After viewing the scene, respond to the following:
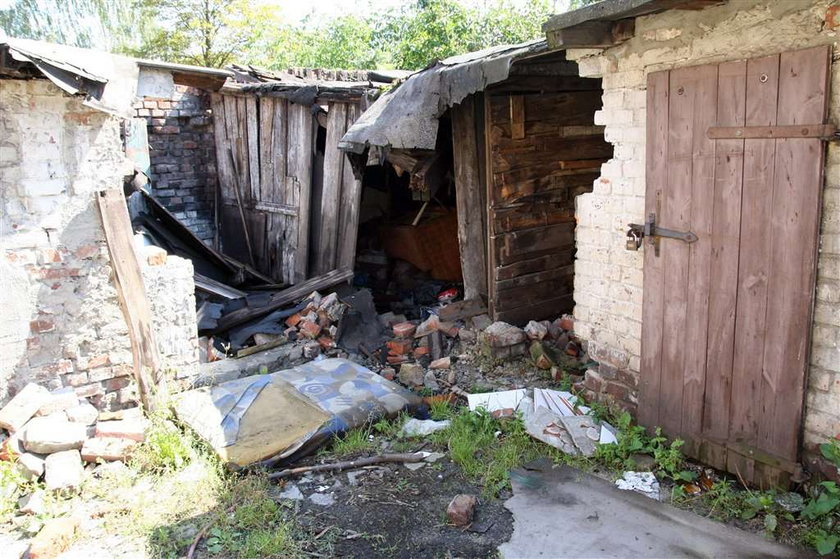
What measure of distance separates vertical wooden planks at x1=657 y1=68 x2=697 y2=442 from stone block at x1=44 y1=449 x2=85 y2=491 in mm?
3778

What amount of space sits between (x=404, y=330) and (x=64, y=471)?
3.58 metres

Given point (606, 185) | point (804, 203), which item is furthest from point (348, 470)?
point (804, 203)

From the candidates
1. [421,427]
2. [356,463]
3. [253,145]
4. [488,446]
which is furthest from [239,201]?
[488,446]

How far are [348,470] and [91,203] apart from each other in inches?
104

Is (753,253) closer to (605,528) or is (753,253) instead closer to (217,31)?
(605,528)

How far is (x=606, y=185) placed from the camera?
182 inches

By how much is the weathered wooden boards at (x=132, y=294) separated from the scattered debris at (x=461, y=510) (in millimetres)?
2603

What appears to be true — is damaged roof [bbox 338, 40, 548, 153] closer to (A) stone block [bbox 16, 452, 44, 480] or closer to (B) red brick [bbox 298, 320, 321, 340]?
(B) red brick [bbox 298, 320, 321, 340]

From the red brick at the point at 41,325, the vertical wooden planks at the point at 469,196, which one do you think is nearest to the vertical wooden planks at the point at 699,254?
the vertical wooden planks at the point at 469,196

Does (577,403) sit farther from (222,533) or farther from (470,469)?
(222,533)

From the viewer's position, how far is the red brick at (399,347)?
271 inches

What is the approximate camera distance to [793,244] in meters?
3.44

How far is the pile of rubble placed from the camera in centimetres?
428

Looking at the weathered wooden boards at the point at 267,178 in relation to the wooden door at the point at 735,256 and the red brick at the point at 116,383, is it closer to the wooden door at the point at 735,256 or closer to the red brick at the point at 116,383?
the red brick at the point at 116,383
